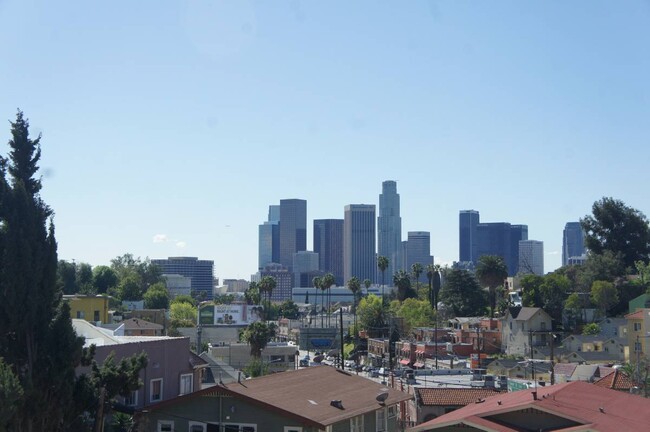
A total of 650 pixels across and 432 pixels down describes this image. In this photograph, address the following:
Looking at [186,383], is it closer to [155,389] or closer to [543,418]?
[155,389]

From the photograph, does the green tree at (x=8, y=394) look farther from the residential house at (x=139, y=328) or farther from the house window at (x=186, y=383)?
the residential house at (x=139, y=328)

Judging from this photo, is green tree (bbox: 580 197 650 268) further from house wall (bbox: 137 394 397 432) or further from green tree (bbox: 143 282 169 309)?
house wall (bbox: 137 394 397 432)

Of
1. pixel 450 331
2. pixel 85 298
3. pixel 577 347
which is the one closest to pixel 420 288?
pixel 450 331

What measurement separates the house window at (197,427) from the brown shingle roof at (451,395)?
18193mm

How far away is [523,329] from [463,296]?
34.7 meters

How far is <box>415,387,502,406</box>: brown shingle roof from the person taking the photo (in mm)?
44969

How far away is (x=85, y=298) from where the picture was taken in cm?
7469

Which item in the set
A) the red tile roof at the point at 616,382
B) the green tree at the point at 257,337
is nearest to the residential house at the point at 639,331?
the red tile roof at the point at 616,382

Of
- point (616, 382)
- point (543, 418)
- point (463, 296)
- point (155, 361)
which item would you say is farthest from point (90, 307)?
point (463, 296)

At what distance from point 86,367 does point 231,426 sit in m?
5.95

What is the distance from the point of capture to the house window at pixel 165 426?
97.8ft

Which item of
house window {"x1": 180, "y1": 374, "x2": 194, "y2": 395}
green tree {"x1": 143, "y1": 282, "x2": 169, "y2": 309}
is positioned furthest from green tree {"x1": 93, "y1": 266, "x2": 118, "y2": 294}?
house window {"x1": 180, "y1": 374, "x2": 194, "y2": 395}

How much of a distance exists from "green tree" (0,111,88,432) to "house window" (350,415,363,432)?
1023 cm

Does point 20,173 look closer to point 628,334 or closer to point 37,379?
point 37,379
